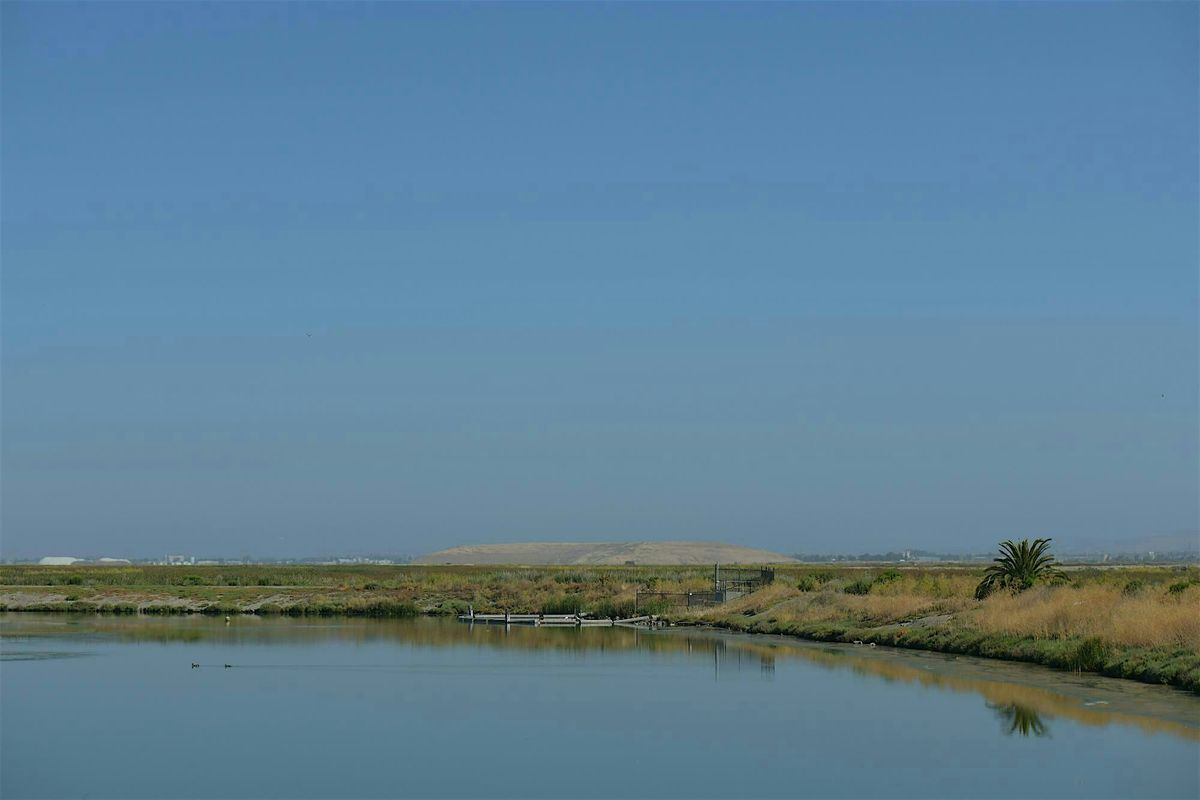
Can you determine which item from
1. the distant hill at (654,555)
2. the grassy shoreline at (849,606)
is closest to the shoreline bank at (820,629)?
the grassy shoreline at (849,606)

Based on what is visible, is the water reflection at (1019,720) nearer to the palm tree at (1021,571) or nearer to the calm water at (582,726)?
the calm water at (582,726)

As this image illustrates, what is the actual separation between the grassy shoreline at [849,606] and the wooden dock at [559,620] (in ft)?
3.47

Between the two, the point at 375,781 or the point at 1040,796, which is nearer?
the point at 1040,796

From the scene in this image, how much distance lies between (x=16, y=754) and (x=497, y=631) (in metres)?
29.3

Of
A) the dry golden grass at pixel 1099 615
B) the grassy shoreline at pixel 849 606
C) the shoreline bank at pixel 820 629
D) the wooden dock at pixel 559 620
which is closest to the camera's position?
the shoreline bank at pixel 820 629

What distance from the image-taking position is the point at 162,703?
27203 mm

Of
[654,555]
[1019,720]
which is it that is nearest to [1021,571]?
[1019,720]

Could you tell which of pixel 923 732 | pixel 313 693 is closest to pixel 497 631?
pixel 313 693

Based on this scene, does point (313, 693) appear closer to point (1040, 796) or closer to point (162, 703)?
point (162, 703)

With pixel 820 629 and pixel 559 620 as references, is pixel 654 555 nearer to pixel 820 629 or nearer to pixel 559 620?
pixel 559 620

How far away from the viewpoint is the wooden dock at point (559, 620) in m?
52.1

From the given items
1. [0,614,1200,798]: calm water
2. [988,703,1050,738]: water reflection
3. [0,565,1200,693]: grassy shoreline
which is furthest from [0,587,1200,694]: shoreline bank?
[988,703,1050,738]: water reflection

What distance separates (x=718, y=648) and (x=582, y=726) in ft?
53.2

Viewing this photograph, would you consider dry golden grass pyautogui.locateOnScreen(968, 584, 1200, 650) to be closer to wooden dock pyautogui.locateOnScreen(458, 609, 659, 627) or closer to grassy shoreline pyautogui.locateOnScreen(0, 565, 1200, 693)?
grassy shoreline pyautogui.locateOnScreen(0, 565, 1200, 693)
